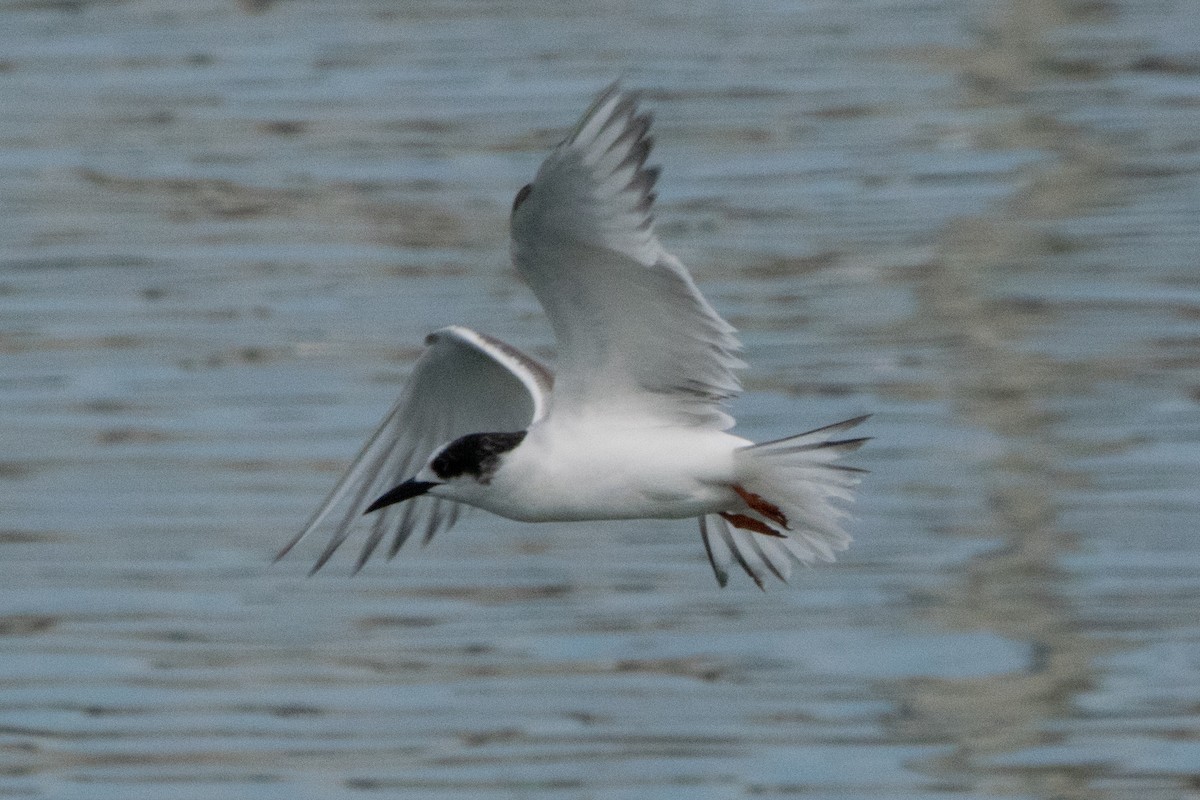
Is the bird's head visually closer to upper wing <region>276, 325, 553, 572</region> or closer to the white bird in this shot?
the white bird

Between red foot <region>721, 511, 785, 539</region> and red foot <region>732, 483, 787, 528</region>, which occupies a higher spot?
red foot <region>732, 483, 787, 528</region>

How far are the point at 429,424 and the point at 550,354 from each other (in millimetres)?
4400

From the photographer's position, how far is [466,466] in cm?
716

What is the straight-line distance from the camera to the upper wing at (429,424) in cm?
820

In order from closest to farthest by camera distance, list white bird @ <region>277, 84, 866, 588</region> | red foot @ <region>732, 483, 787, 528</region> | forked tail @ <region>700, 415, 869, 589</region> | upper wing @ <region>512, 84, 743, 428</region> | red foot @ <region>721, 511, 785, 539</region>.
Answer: upper wing @ <region>512, 84, 743, 428</region> < white bird @ <region>277, 84, 866, 588</region> < forked tail @ <region>700, 415, 869, 589</region> < red foot @ <region>732, 483, 787, 528</region> < red foot @ <region>721, 511, 785, 539</region>

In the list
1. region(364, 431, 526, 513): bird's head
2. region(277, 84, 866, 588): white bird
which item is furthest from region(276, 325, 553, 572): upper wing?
region(364, 431, 526, 513): bird's head

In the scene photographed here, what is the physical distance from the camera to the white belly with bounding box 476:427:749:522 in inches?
279

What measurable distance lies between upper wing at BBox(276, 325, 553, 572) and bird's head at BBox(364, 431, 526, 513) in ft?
2.78

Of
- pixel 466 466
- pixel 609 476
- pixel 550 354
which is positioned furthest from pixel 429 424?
pixel 550 354

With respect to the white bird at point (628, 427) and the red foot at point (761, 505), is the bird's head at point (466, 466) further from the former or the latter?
the red foot at point (761, 505)

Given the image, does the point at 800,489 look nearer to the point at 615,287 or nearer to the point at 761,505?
the point at 761,505

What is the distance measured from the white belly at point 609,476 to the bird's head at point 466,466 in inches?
1.1

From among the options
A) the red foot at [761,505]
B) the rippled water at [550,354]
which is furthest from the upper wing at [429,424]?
the rippled water at [550,354]

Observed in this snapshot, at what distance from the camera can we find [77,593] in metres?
11.2
